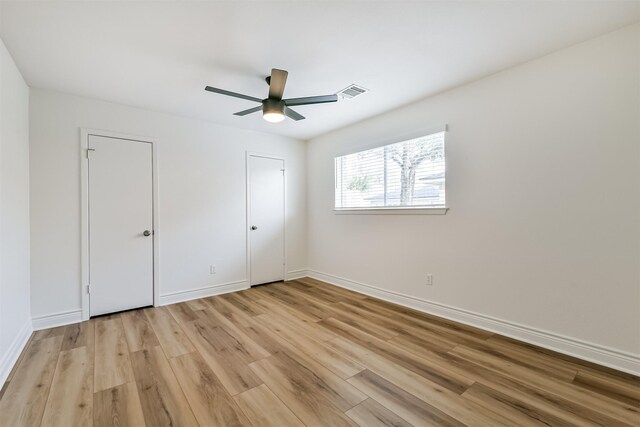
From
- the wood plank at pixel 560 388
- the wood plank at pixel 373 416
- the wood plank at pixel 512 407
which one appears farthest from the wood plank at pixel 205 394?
the wood plank at pixel 560 388

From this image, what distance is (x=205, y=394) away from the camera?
192 centimetres

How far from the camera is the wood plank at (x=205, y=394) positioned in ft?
5.54

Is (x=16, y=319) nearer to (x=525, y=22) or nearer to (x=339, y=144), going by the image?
(x=339, y=144)

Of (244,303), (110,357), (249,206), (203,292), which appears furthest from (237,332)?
(249,206)

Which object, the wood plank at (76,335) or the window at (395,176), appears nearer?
the wood plank at (76,335)

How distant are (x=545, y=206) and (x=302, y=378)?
250 centimetres

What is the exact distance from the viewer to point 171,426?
5.34 feet

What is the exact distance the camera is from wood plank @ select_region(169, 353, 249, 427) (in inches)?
66.4

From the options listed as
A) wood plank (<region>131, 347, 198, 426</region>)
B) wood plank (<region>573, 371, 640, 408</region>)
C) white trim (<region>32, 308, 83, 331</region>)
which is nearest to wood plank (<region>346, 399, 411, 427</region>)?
wood plank (<region>131, 347, 198, 426</region>)

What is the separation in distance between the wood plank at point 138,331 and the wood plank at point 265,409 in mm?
1279

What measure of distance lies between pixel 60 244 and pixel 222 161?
213cm

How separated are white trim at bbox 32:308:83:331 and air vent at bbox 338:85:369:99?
3839 millimetres

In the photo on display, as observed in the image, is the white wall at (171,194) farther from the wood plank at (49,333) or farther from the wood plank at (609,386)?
the wood plank at (609,386)

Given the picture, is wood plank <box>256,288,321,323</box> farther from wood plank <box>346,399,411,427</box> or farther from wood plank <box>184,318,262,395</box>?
wood plank <box>346,399,411,427</box>
